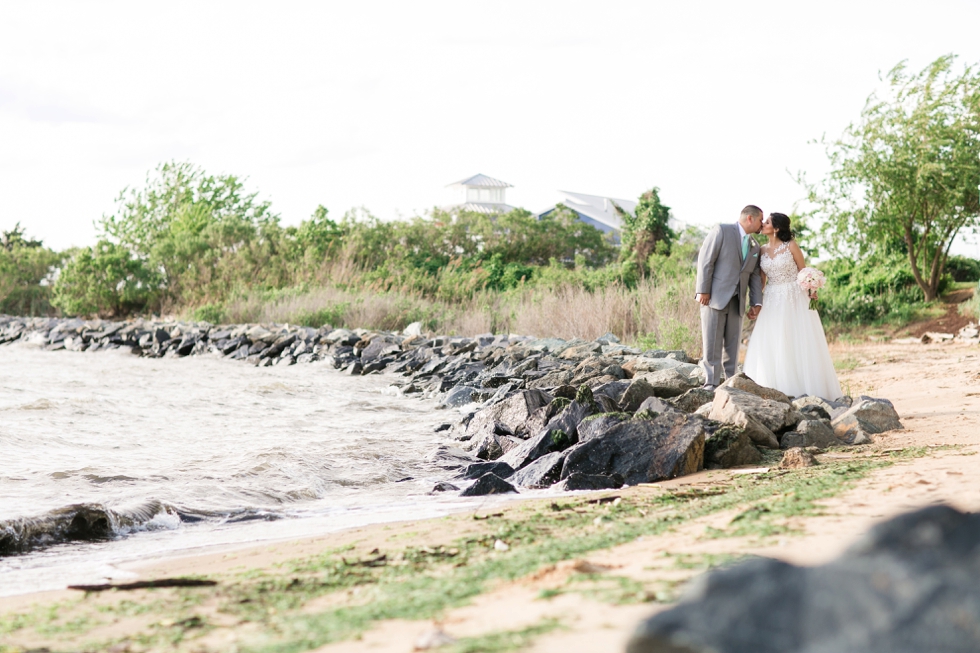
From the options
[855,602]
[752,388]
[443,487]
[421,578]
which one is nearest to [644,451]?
[443,487]

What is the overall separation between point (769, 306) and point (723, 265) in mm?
664

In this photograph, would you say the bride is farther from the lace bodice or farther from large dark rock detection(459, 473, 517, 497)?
large dark rock detection(459, 473, 517, 497)

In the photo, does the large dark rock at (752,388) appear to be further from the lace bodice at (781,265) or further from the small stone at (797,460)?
the small stone at (797,460)

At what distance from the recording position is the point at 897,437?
20.9 ft

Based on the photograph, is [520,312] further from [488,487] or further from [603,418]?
[488,487]

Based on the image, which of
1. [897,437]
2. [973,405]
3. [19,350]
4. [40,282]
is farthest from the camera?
[40,282]

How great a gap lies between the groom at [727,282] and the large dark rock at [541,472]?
2944mm

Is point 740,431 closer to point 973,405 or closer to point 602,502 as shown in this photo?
point 602,502

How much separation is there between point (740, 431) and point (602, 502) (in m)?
1.86

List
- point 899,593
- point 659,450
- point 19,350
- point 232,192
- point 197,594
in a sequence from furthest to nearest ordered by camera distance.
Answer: point 232,192, point 19,350, point 659,450, point 197,594, point 899,593

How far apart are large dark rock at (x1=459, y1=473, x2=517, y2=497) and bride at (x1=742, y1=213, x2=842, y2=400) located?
390 cm

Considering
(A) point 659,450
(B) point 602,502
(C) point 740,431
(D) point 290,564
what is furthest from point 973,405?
(D) point 290,564

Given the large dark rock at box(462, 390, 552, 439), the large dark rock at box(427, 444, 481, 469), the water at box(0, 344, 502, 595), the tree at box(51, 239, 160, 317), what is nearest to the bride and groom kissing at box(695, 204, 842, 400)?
the large dark rock at box(462, 390, 552, 439)

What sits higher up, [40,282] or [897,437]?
[40,282]
